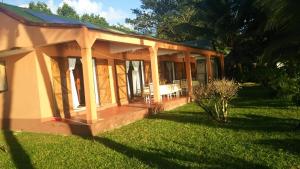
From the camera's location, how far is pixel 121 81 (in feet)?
56.9

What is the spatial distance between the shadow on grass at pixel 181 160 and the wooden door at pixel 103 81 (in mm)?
7620

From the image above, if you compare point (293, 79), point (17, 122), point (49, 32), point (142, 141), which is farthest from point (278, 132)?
point (17, 122)

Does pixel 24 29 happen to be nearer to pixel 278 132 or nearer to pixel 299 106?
pixel 278 132

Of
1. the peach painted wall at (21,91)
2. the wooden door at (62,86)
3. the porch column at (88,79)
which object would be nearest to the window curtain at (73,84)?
the wooden door at (62,86)

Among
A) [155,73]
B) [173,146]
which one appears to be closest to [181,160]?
[173,146]

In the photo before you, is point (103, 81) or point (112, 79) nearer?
point (103, 81)

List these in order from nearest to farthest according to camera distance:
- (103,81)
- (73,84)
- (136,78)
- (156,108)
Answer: (73,84), (156,108), (103,81), (136,78)

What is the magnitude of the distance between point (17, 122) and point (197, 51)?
12011 mm

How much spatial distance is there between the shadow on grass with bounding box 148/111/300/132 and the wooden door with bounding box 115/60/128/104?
380 centimetres

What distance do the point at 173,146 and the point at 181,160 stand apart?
1.27 m

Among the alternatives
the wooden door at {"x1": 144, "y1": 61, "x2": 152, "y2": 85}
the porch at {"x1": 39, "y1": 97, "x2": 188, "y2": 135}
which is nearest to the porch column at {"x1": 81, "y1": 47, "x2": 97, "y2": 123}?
the porch at {"x1": 39, "y1": 97, "x2": 188, "y2": 135}

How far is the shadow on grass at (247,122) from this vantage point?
1010 centimetres

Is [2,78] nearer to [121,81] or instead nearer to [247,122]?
[121,81]

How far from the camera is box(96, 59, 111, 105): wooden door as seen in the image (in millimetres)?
15613
